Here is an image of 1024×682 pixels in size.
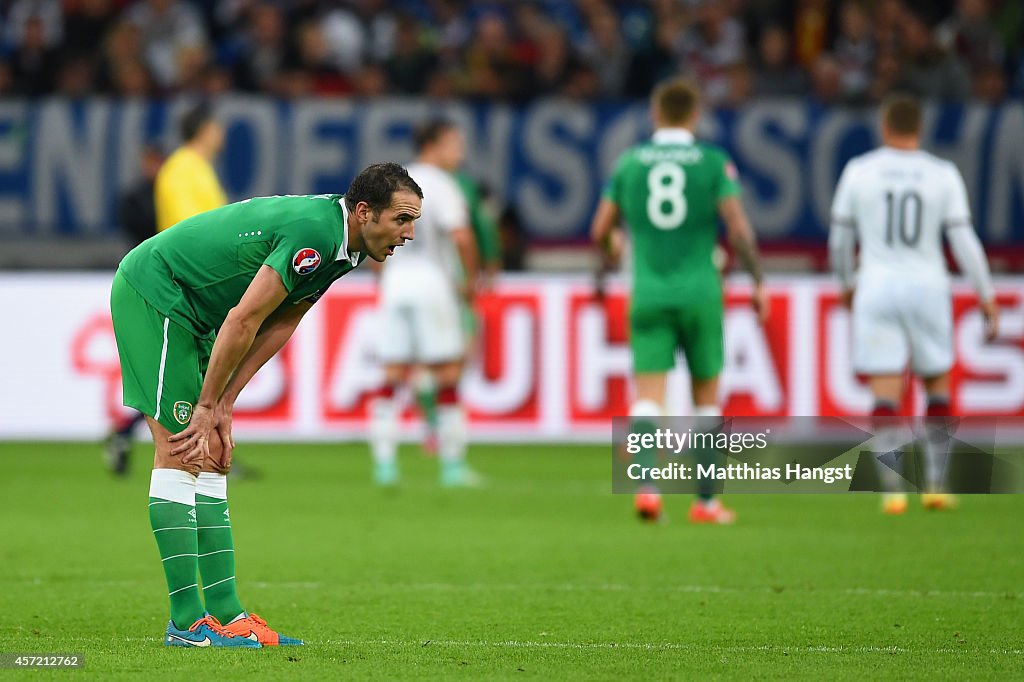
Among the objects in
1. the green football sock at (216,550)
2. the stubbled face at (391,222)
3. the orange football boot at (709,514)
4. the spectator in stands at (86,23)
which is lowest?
the orange football boot at (709,514)

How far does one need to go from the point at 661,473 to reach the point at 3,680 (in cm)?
627

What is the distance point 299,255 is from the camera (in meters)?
5.58

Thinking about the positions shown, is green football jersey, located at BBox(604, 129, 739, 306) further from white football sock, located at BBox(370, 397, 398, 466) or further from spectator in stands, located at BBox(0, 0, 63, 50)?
spectator in stands, located at BBox(0, 0, 63, 50)

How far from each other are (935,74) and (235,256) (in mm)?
12045

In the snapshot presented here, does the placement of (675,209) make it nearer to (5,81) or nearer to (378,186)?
(378,186)

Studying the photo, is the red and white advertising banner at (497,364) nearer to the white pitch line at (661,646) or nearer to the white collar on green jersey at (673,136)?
the white collar on green jersey at (673,136)

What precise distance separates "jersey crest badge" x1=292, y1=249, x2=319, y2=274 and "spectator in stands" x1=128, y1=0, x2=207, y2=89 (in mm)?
12754

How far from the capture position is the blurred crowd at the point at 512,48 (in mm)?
17031

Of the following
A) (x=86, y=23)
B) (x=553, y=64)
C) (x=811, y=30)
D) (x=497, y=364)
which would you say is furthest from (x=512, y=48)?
(x=86, y=23)

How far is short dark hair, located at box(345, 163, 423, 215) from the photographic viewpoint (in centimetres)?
567

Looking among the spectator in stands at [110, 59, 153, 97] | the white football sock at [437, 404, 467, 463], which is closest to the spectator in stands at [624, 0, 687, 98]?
the spectator in stands at [110, 59, 153, 97]

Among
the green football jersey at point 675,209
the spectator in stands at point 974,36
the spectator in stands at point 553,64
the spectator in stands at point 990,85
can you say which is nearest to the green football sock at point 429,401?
the green football jersey at point 675,209

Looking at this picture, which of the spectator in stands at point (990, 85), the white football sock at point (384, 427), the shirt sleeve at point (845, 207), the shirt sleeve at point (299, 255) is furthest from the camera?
the spectator in stands at point (990, 85)

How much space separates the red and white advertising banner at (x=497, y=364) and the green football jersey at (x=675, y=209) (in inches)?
188
